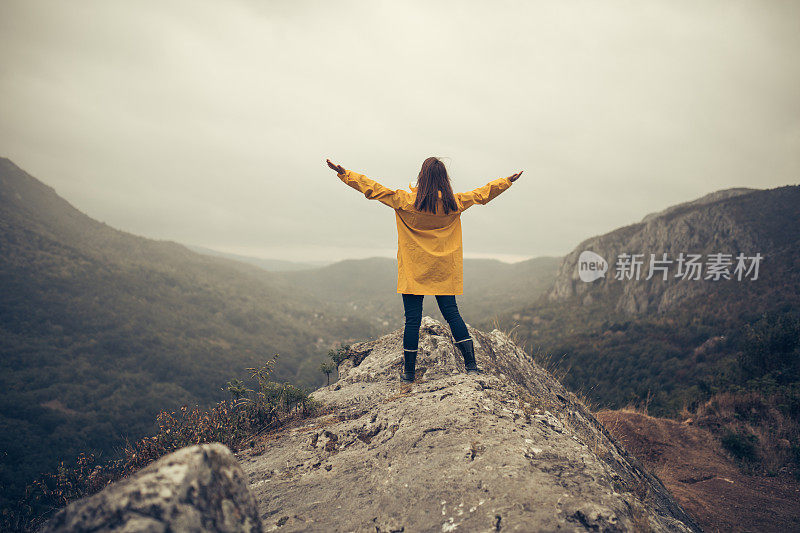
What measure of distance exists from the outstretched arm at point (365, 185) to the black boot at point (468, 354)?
2.22m

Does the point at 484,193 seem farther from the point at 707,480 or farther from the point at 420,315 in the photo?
the point at 707,480

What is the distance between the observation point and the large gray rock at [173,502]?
52.0 inches

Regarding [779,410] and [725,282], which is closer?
[779,410]

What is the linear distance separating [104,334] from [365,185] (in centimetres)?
6068

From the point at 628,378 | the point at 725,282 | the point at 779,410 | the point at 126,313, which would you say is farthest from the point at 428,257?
the point at 126,313

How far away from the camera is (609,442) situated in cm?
491

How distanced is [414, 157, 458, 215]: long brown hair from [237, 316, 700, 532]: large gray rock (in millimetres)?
2278

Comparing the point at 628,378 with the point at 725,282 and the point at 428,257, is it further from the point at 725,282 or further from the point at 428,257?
the point at 428,257

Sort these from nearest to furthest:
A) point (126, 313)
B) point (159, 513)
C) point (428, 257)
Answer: point (159, 513), point (428, 257), point (126, 313)

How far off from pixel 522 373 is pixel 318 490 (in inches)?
158

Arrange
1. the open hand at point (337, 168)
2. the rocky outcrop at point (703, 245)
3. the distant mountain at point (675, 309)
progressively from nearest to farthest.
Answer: the open hand at point (337, 168) → the distant mountain at point (675, 309) → the rocky outcrop at point (703, 245)

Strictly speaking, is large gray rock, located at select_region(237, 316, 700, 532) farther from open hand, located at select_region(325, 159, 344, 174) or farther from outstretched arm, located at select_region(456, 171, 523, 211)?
open hand, located at select_region(325, 159, 344, 174)

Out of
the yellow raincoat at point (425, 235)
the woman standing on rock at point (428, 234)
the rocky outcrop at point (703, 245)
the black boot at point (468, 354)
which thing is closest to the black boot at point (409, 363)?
the woman standing on rock at point (428, 234)

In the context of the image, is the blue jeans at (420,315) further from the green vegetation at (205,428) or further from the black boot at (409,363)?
the green vegetation at (205,428)
